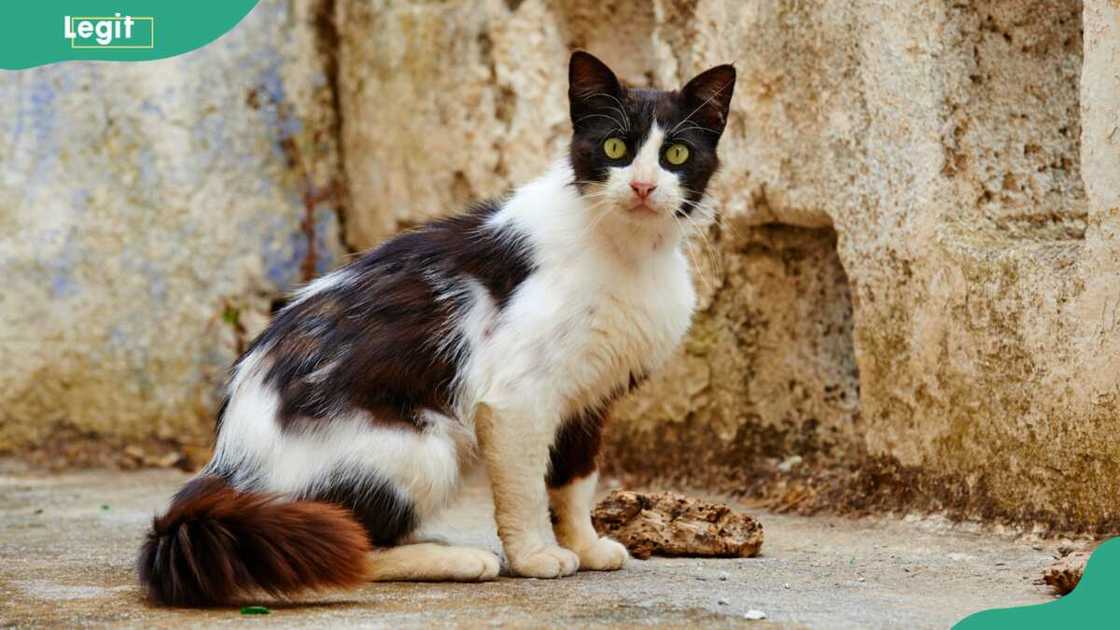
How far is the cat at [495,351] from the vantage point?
12.5 ft

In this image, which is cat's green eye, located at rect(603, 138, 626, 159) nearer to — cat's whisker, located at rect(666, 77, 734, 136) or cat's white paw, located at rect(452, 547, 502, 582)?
cat's whisker, located at rect(666, 77, 734, 136)

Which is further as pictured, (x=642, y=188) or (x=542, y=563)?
(x=542, y=563)

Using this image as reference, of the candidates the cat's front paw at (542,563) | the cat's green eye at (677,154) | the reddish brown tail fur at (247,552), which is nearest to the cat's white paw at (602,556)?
the cat's front paw at (542,563)

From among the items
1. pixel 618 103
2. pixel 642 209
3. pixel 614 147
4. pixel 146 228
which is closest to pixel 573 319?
pixel 642 209

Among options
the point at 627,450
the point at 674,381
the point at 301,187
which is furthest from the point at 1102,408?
the point at 301,187

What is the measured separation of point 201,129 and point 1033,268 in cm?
451

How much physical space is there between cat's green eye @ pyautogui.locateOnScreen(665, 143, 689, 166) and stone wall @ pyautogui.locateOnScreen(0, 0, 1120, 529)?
1.24 metres

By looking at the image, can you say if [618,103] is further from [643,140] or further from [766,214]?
[766,214]

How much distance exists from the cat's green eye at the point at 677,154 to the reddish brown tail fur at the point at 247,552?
134 centimetres

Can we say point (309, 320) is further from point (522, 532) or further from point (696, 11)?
point (696, 11)

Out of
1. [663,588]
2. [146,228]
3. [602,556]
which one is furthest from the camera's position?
[146,228]

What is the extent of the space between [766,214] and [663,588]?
7.45 ft

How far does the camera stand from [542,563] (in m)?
3.91

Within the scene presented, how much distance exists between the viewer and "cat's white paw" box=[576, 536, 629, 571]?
13.6 ft
